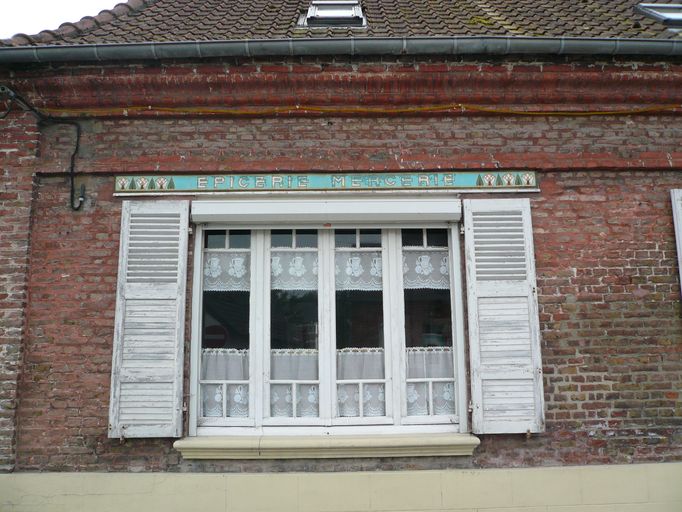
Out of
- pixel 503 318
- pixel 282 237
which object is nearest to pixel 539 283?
pixel 503 318

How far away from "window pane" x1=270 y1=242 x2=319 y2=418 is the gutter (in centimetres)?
178

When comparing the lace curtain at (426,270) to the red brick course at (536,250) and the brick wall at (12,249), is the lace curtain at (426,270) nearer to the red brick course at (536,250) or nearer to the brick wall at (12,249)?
the red brick course at (536,250)

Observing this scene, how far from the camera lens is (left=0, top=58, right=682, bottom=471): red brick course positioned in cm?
500

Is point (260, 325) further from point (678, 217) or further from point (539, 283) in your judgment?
point (678, 217)

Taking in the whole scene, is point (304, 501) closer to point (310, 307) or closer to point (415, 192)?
point (310, 307)

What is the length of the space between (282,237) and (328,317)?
90 centimetres

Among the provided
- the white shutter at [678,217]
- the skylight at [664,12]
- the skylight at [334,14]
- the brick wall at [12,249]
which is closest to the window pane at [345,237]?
the skylight at [334,14]

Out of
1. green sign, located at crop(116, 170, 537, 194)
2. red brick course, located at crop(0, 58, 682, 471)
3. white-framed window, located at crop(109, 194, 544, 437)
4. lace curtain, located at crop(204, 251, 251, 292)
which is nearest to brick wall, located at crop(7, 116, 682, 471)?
red brick course, located at crop(0, 58, 682, 471)

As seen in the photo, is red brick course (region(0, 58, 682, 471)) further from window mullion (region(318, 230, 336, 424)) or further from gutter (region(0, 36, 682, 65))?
window mullion (region(318, 230, 336, 424))

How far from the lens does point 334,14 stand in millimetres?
6395

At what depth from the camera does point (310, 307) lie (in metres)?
5.32

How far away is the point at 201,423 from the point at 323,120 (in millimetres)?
3087

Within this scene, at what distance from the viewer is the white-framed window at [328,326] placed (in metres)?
5.17

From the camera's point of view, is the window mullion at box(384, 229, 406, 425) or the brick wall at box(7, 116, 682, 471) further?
the window mullion at box(384, 229, 406, 425)
